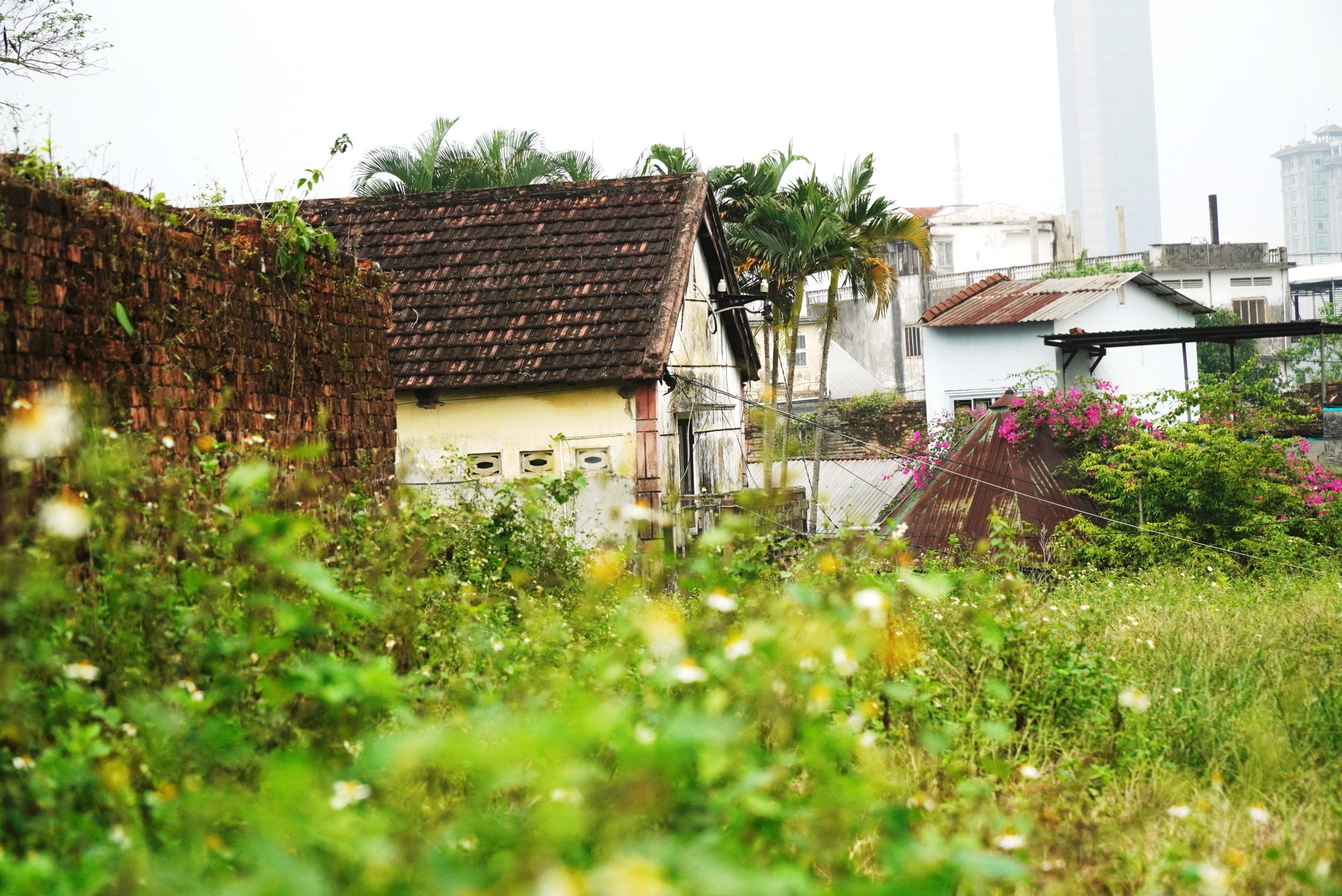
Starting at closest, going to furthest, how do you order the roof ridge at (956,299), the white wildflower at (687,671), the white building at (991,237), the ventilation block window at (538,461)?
1. the white wildflower at (687,671)
2. the ventilation block window at (538,461)
3. the roof ridge at (956,299)
4. the white building at (991,237)

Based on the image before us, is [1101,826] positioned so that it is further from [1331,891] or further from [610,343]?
[610,343]

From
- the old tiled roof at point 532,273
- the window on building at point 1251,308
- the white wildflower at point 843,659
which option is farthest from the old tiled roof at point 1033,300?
the white wildflower at point 843,659

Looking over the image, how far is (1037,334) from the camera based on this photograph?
2441 cm

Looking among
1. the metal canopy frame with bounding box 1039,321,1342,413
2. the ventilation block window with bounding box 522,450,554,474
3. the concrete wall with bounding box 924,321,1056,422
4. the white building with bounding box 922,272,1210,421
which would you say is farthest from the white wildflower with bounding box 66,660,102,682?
the concrete wall with bounding box 924,321,1056,422

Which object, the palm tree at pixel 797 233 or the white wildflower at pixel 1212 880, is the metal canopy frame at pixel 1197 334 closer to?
the palm tree at pixel 797 233

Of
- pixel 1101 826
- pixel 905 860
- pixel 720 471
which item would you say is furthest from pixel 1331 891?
pixel 720 471

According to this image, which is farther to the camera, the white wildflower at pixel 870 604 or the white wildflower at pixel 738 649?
the white wildflower at pixel 870 604

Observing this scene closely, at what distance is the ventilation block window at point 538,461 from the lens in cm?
1317

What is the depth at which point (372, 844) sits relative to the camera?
2.09 m

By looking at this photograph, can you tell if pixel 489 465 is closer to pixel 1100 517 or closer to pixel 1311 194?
pixel 1100 517

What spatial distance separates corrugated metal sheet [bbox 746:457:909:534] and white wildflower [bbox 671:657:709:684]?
58.8ft

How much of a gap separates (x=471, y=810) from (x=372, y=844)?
537 millimetres

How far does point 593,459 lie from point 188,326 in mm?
7311

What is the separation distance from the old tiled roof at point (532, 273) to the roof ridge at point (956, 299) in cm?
1154
